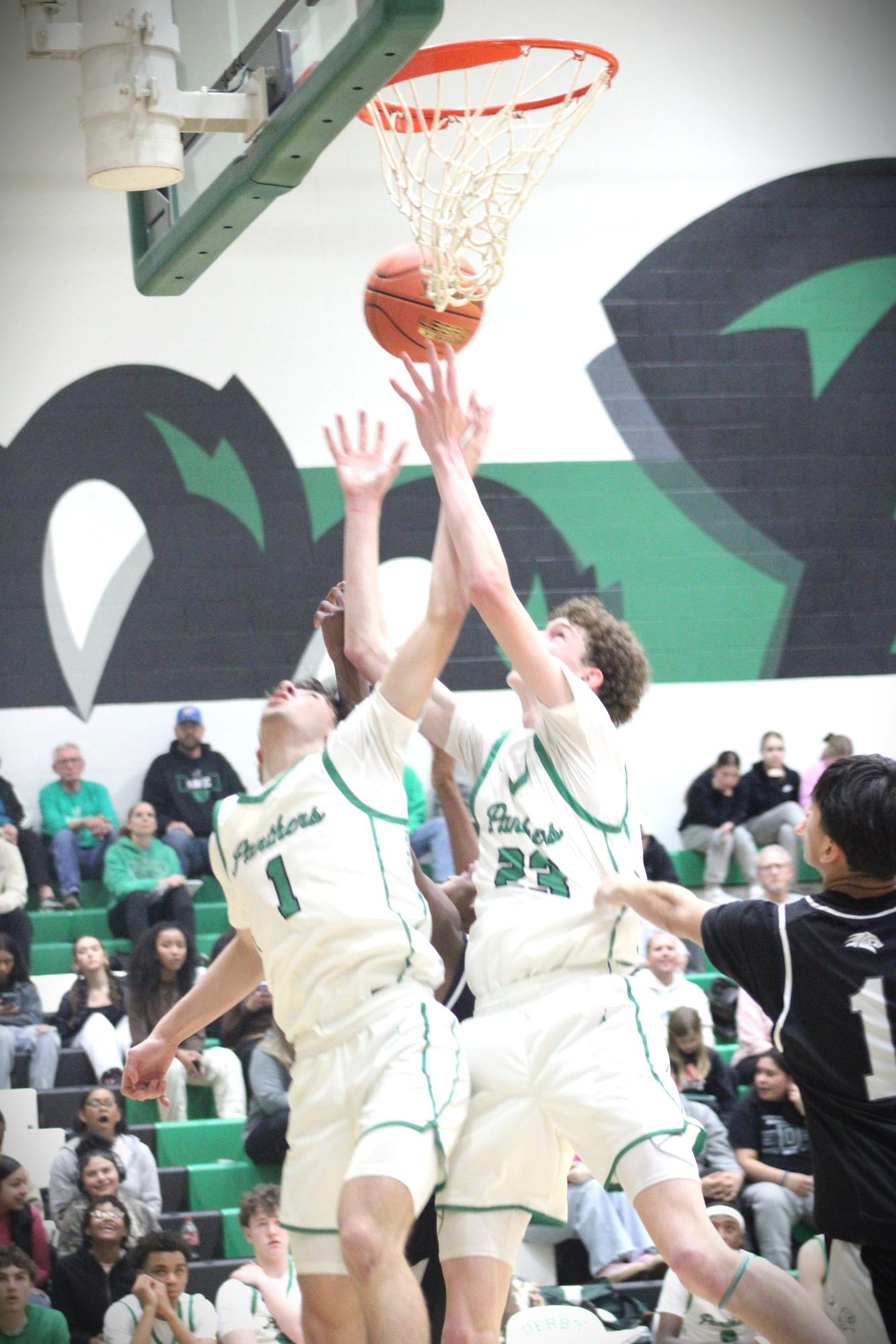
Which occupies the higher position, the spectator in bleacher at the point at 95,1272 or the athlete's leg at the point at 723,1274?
the athlete's leg at the point at 723,1274

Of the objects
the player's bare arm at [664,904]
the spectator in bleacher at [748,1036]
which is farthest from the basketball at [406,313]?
the spectator in bleacher at [748,1036]

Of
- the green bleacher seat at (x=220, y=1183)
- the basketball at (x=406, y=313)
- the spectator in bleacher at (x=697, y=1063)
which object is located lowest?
the green bleacher seat at (x=220, y=1183)

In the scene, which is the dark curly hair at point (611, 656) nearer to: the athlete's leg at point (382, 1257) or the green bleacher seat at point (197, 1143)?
the athlete's leg at point (382, 1257)

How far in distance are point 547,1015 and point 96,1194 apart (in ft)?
14.7

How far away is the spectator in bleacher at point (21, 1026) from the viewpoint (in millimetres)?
8852

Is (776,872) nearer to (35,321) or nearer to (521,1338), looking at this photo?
(521,1338)

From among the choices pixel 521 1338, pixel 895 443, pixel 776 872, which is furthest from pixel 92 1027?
pixel 895 443

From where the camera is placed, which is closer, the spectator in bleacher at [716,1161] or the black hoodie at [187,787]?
the spectator in bleacher at [716,1161]

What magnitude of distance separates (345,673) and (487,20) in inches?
344

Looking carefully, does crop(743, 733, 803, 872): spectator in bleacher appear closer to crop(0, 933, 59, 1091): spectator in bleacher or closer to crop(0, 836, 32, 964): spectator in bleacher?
crop(0, 836, 32, 964): spectator in bleacher

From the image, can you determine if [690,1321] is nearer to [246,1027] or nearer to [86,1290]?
[86,1290]

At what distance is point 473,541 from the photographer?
396cm

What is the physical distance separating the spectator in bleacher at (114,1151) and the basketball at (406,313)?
4.35m

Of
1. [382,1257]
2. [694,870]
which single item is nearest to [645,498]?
[694,870]
